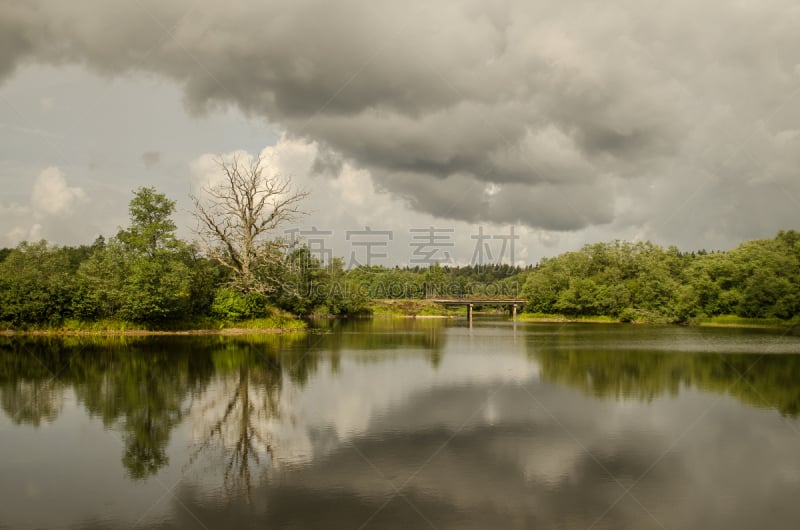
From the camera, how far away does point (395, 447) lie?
1309cm

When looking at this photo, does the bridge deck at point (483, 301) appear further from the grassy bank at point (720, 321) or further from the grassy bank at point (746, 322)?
the grassy bank at point (746, 322)

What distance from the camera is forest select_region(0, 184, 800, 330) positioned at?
46781 millimetres

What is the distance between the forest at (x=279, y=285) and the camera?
46781 millimetres

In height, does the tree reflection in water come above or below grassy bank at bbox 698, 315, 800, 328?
above

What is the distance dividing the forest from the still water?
2307 centimetres

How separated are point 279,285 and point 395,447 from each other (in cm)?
4414

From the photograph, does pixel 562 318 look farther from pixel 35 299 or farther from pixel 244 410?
pixel 244 410

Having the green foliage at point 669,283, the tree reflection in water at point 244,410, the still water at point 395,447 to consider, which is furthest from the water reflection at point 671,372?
the green foliage at point 669,283

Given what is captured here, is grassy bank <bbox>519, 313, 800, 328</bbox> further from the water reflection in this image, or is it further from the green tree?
the green tree

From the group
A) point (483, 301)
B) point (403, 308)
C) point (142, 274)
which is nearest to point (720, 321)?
point (483, 301)

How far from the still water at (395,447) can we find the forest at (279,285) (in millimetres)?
23073

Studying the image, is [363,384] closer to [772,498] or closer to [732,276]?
[772,498]

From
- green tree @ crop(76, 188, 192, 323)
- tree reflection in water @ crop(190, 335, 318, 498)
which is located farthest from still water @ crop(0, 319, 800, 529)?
green tree @ crop(76, 188, 192, 323)

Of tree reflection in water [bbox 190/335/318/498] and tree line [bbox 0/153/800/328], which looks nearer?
tree reflection in water [bbox 190/335/318/498]
